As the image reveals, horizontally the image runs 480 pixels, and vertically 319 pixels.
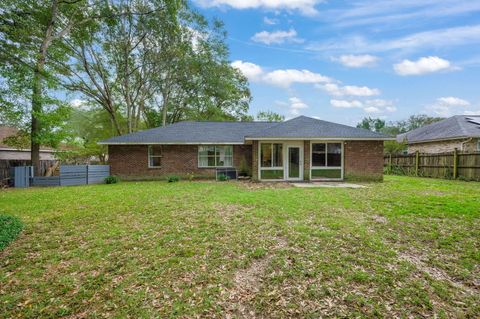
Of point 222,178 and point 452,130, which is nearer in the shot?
point 222,178

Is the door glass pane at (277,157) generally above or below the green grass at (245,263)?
above

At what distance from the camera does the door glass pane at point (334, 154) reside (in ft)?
45.0

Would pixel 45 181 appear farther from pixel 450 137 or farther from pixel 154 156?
pixel 450 137

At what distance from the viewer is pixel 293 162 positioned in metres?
14.0

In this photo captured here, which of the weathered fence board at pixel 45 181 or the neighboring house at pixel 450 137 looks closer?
the weathered fence board at pixel 45 181

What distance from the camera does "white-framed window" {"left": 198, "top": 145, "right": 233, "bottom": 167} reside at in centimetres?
1573

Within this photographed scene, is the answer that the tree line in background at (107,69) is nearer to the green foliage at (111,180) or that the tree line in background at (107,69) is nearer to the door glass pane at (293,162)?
the green foliage at (111,180)

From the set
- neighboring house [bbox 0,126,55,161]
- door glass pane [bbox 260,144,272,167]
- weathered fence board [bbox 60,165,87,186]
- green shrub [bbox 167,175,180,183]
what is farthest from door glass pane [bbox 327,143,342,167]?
neighboring house [bbox 0,126,55,161]

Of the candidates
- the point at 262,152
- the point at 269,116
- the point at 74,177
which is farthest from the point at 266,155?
the point at 269,116

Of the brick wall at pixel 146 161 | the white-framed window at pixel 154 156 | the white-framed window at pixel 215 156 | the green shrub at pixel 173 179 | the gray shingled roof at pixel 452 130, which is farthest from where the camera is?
the gray shingled roof at pixel 452 130

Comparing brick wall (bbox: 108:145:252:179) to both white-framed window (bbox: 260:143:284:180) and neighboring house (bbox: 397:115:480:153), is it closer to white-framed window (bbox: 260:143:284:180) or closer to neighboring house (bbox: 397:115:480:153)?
white-framed window (bbox: 260:143:284:180)

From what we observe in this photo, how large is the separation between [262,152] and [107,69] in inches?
698

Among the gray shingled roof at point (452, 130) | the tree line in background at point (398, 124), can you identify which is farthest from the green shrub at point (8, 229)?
the tree line in background at point (398, 124)

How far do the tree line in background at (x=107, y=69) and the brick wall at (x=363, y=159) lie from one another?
15958 mm
